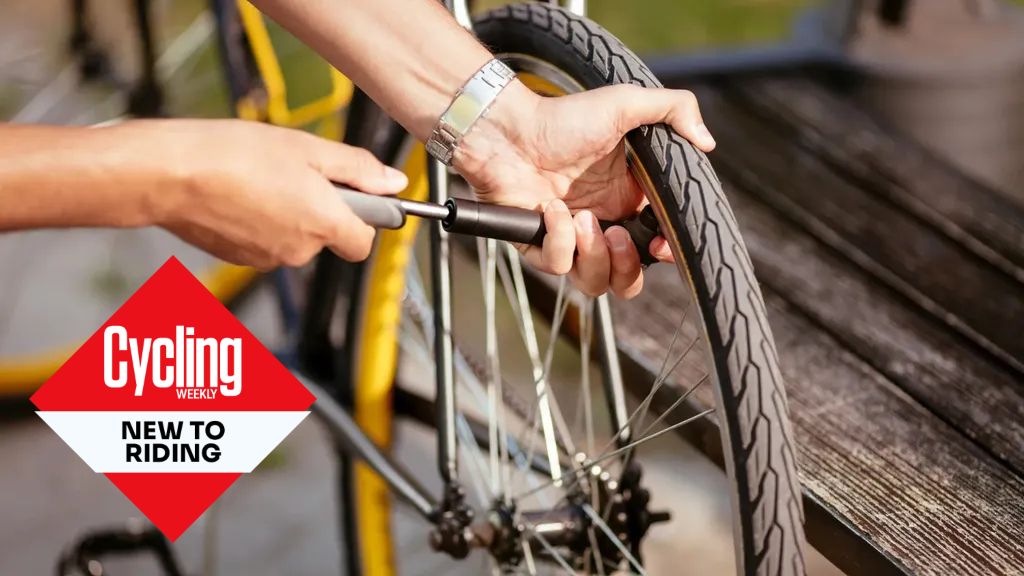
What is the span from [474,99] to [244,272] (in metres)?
1.21

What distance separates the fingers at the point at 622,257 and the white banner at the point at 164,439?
15.8 inches

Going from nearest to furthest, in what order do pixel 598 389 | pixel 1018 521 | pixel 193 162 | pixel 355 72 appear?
pixel 193 162, pixel 355 72, pixel 1018 521, pixel 598 389

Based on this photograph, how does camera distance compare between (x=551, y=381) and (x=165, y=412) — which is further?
(x=551, y=381)

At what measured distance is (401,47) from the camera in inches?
36.5

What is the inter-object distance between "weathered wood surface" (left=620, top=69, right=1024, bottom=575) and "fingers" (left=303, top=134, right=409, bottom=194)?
0.51 m

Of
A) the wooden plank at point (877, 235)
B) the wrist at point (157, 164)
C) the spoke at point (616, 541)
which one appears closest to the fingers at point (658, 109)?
the wrist at point (157, 164)

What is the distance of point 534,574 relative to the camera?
3.60 feet

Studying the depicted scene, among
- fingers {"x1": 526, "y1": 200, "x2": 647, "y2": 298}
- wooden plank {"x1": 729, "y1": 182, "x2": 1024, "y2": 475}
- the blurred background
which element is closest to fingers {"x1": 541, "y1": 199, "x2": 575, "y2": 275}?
fingers {"x1": 526, "y1": 200, "x2": 647, "y2": 298}

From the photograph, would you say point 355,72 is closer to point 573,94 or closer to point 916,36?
point 573,94

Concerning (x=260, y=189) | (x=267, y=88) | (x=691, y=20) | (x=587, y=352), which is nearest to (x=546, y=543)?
(x=587, y=352)

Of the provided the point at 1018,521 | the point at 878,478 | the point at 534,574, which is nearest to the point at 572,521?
the point at 534,574

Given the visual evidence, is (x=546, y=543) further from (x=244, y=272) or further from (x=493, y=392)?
(x=244, y=272)

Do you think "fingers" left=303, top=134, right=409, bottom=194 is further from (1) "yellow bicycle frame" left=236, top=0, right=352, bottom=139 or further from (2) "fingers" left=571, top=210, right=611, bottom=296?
(1) "yellow bicycle frame" left=236, top=0, right=352, bottom=139

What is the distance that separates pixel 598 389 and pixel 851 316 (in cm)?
A: 56
